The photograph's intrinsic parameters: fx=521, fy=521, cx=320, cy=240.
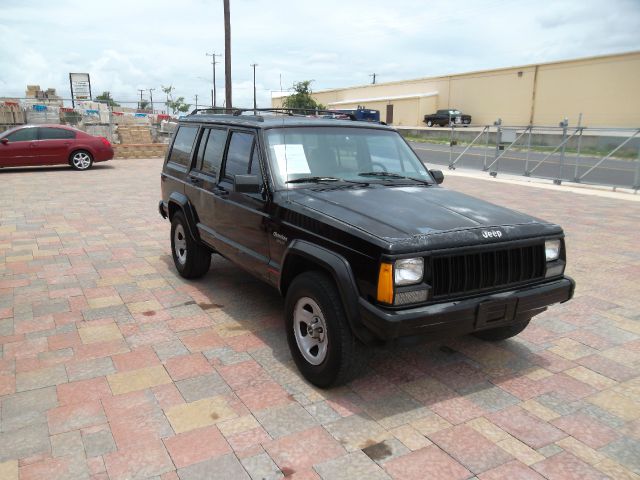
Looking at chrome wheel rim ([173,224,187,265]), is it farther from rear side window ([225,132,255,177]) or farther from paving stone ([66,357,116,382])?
paving stone ([66,357,116,382])

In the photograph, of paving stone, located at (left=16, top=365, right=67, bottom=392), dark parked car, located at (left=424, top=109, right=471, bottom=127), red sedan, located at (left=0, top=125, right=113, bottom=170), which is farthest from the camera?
dark parked car, located at (left=424, top=109, right=471, bottom=127)

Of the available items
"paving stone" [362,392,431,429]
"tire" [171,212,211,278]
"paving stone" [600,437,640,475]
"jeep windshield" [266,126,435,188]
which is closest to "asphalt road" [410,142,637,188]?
"jeep windshield" [266,126,435,188]

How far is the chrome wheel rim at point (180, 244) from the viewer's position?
19.5ft

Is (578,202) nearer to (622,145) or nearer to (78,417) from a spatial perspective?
(622,145)

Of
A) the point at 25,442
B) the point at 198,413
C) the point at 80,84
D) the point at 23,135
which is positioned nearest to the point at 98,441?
the point at 25,442

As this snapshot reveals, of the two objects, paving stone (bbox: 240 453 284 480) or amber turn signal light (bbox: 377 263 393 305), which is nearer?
paving stone (bbox: 240 453 284 480)

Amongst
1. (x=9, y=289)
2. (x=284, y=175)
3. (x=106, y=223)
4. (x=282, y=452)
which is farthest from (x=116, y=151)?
(x=282, y=452)

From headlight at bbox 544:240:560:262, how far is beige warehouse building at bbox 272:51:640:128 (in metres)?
37.0

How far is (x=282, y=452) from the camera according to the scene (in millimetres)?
2900

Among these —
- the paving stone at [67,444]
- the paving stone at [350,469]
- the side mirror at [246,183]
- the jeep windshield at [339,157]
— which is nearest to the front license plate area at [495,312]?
the paving stone at [350,469]

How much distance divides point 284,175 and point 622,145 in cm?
1414

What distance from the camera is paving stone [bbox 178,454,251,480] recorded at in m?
2.70

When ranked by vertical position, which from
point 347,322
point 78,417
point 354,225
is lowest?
point 78,417

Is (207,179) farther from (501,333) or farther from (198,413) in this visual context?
(501,333)
